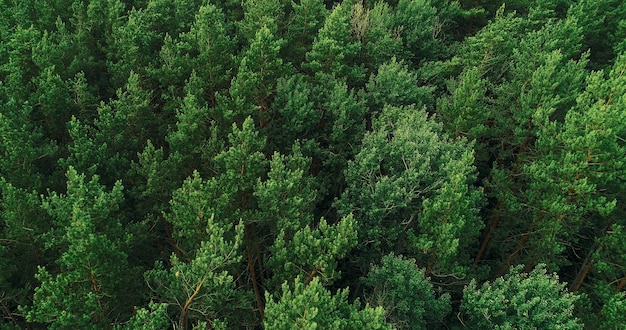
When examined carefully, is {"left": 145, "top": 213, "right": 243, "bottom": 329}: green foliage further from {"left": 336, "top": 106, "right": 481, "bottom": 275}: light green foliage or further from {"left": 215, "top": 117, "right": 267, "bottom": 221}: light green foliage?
{"left": 336, "top": 106, "right": 481, "bottom": 275}: light green foliage

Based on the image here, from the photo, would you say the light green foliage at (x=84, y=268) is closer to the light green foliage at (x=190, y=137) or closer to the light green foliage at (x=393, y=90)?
the light green foliage at (x=190, y=137)

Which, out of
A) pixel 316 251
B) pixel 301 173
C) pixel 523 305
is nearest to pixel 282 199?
pixel 301 173

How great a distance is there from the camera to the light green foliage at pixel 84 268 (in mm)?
13383

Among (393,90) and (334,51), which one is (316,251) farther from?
(334,51)

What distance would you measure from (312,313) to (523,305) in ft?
30.0

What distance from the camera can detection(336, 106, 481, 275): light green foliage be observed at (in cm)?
1831

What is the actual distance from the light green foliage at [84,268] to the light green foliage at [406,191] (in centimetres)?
919

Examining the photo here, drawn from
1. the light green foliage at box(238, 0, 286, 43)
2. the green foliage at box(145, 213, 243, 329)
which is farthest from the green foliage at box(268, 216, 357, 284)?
the light green foliage at box(238, 0, 286, 43)

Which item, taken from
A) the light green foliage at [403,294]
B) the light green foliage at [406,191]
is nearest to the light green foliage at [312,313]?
the light green foliage at [403,294]

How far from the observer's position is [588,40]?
93.4ft

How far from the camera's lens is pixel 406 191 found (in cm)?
1933

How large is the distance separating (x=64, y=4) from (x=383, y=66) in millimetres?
18129

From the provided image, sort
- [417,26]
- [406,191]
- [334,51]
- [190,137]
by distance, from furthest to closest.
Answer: [417,26]
[334,51]
[190,137]
[406,191]

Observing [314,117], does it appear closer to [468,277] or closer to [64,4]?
[468,277]
